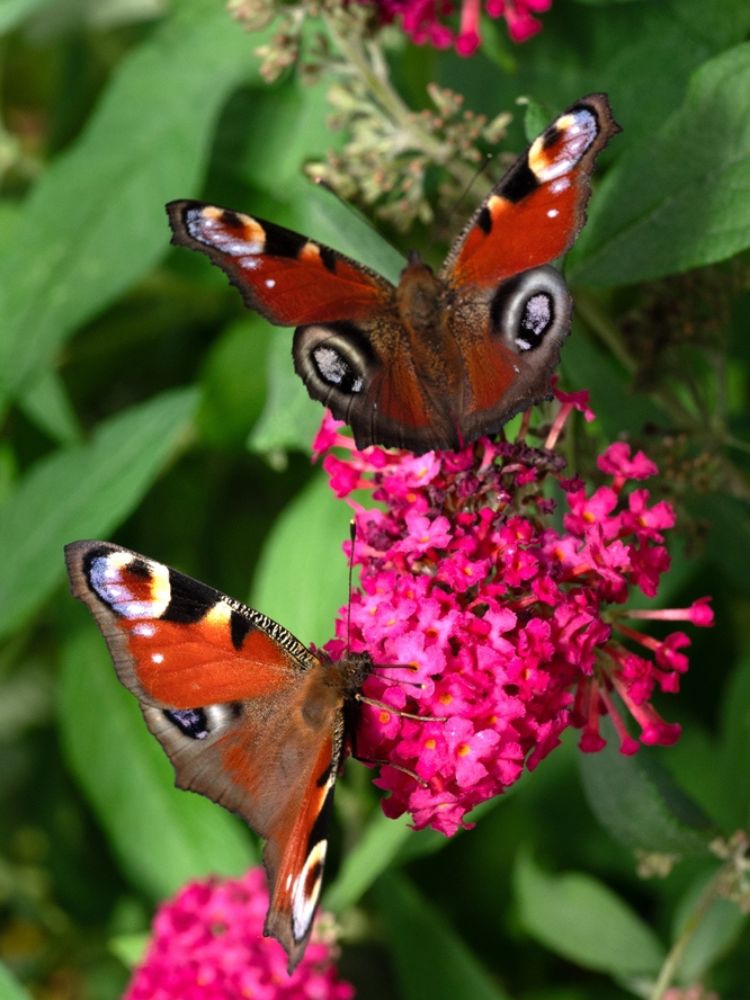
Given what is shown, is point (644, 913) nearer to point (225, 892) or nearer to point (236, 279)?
point (225, 892)

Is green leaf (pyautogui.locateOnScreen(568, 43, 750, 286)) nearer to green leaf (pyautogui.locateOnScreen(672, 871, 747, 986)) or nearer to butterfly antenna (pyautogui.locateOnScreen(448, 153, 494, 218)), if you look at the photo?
butterfly antenna (pyautogui.locateOnScreen(448, 153, 494, 218))

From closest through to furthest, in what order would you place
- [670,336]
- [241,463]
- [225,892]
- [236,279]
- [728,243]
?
[236,279] < [728,243] < [670,336] < [225,892] < [241,463]

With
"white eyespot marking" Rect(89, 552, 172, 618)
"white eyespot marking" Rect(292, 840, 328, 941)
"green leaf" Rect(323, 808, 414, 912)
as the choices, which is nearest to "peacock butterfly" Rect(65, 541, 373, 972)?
"white eyespot marking" Rect(89, 552, 172, 618)

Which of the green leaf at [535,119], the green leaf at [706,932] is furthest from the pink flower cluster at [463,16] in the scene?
the green leaf at [706,932]

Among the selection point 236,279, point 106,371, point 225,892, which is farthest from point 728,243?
point 106,371

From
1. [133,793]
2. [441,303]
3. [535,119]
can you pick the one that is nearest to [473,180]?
[535,119]

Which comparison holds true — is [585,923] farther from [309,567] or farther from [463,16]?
[463,16]

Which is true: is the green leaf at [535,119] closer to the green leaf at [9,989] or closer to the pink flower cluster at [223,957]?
the pink flower cluster at [223,957]
